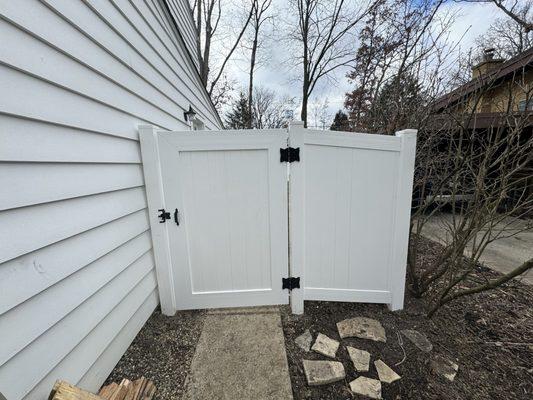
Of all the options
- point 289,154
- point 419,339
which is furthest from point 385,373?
point 289,154

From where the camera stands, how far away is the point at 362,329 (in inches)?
79.6

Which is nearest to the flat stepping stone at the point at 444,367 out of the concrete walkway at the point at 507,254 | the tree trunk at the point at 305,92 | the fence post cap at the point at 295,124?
the concrete walkway at the point at 507,254

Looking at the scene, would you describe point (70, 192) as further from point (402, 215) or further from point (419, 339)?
point (419, 339)

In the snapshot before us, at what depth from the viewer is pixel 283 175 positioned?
2045mm

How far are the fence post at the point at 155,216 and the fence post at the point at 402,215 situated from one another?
2.16 m

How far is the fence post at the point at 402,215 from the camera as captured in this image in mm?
2021

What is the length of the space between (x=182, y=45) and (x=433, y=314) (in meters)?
4.53

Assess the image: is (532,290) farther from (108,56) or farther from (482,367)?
(108,56)

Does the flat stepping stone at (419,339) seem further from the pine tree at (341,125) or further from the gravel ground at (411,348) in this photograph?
the pine tree at (341,125)

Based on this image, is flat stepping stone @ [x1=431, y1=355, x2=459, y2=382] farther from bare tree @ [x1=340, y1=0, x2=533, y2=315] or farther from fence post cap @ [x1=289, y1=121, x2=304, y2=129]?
fence post cap @ [x1=289, y1=121, x2=304, y2=129]

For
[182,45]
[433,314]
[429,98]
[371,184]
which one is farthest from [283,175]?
[182,45]

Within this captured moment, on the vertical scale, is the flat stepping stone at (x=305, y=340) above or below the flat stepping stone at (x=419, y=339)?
above

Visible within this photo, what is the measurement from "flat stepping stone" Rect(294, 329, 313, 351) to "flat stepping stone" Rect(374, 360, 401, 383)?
501mm

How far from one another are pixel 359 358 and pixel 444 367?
1.99 ft
